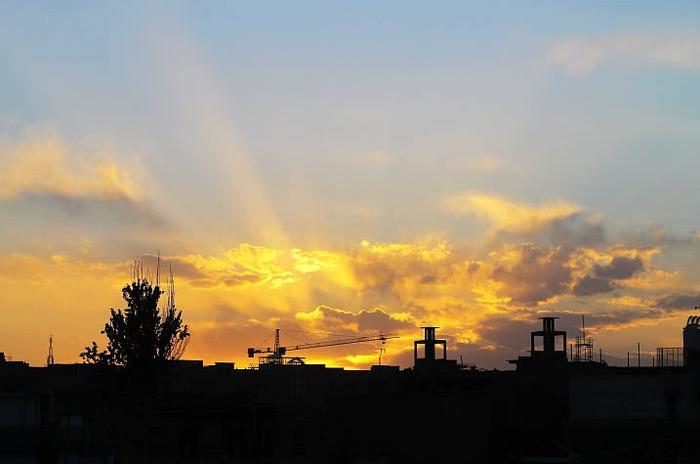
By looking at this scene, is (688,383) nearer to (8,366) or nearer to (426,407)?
(426,407)

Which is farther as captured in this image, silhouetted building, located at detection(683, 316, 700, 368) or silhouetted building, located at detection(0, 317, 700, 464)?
silhouetted building, located at detection(683, 316, 700, 368)

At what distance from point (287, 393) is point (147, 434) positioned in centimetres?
3374

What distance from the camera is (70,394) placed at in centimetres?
8169

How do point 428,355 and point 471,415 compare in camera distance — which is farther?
point 428,355

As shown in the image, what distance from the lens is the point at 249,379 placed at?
107500 mm

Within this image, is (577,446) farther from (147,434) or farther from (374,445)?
(147,434)

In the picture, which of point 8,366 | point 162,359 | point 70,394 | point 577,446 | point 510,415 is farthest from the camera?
point 8,366

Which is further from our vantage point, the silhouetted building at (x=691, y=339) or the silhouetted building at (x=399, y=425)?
the silhouetted building at (x=691, y=339)

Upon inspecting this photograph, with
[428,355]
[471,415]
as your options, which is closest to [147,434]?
[471,415]

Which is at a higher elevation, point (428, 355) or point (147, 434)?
point (428, 355)

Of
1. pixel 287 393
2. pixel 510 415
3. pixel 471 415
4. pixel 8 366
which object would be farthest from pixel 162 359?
pixel 471 415

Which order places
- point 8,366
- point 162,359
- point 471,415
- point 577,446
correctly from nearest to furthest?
point 471,415 → point 577,446 → point 162,359 → point 8,366

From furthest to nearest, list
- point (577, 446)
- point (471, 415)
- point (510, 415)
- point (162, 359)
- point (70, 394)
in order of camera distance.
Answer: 1. point (162, 359)
2. point (70, 394)
3. point (510, 415)
4. point (577, 446)
5. point (471, 415)

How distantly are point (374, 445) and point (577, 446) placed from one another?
12.3 meters
